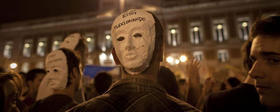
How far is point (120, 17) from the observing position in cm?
200

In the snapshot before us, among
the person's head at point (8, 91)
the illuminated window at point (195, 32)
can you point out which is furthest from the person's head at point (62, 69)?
the illuminated window at point (195, 32)

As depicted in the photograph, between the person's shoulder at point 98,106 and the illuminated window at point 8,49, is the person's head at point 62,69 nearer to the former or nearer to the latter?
the person's shoulder at point 98,106

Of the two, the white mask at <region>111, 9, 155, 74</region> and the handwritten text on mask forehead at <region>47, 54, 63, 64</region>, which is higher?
the white mask at <region>111, 9, 155, 74</region>

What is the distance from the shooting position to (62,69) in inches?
118

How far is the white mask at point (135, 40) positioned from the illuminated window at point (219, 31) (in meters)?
23.9

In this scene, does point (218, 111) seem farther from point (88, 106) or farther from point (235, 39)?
point (235, 39)

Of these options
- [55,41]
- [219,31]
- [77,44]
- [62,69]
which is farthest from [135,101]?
[55,41]

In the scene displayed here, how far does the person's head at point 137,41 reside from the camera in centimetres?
186

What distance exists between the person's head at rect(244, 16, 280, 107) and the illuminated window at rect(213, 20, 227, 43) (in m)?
23.6

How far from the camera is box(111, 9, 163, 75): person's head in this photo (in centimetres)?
186

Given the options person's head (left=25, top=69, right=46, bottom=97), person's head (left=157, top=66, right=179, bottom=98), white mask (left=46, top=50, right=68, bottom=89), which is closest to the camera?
person's head (left=157, top=66, right=179, bottom=98)

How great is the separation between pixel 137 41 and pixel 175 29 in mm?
24726

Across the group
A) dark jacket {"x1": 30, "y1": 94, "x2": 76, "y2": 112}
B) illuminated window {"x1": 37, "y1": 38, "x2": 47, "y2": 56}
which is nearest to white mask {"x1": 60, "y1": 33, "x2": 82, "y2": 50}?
dark jacket {"x1": 30, "y1": 94, "x2": 76, "y2": 112}

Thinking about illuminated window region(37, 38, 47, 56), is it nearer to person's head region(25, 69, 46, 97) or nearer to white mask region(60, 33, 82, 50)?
person's head region(25, 69, 46, 97)
